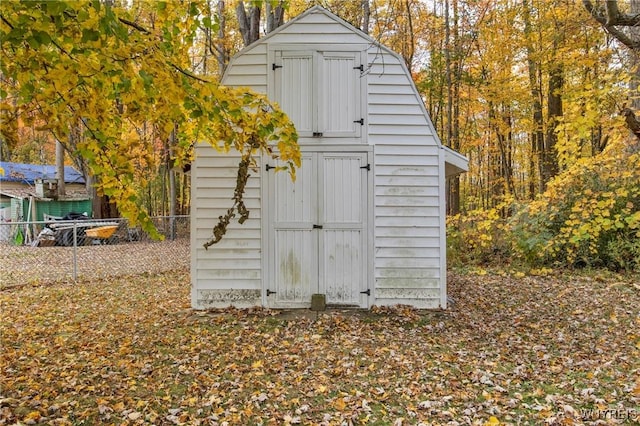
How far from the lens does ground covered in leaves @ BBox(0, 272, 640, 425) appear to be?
3.01 metres

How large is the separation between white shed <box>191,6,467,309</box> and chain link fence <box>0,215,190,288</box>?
3.02 m

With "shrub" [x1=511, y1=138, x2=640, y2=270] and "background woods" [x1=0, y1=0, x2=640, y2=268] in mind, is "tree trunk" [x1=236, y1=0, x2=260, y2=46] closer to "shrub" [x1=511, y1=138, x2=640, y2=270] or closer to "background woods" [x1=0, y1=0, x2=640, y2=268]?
"background woods" [x1=0, y1=0, x2=640, y2=268]

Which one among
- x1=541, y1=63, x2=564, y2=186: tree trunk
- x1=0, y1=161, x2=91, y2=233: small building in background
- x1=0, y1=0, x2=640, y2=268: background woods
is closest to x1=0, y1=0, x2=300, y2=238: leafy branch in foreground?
x1=0, y1=0, x2=640, y2=268: background woods

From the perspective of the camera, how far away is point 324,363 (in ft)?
12.8

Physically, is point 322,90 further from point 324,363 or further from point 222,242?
point 324,363

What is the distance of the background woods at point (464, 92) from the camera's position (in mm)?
2600

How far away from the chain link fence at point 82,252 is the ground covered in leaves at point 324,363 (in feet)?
6.60

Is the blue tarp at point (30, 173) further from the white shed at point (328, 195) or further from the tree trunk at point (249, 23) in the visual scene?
the white shed at point (328, 195)

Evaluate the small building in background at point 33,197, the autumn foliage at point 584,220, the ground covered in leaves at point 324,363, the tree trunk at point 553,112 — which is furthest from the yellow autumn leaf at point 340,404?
the small building in background at point 33,197

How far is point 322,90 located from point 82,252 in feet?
26.5

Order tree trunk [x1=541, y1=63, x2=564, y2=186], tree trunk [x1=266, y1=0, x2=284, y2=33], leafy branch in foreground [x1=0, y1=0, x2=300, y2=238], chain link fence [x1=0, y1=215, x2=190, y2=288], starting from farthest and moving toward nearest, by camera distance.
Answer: tree trunk [x1=541, y1=63, x2=564, y2=186]
tree trunk [x1=266, y1=0, x2=284, y2=33]
chain link fence [x1=0, y1=215, x2=190, y2=288]
leafy branch in foreground [x1=0, y1=0, x2=300, y2=238]

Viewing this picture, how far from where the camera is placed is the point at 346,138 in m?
5.67

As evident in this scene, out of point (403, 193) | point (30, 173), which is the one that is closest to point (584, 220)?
point (403, 193)

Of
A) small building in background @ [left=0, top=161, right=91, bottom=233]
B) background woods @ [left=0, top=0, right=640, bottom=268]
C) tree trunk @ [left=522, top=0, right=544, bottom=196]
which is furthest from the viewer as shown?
small building in background @ [left=0, top=161, right=91, bottom=233]
